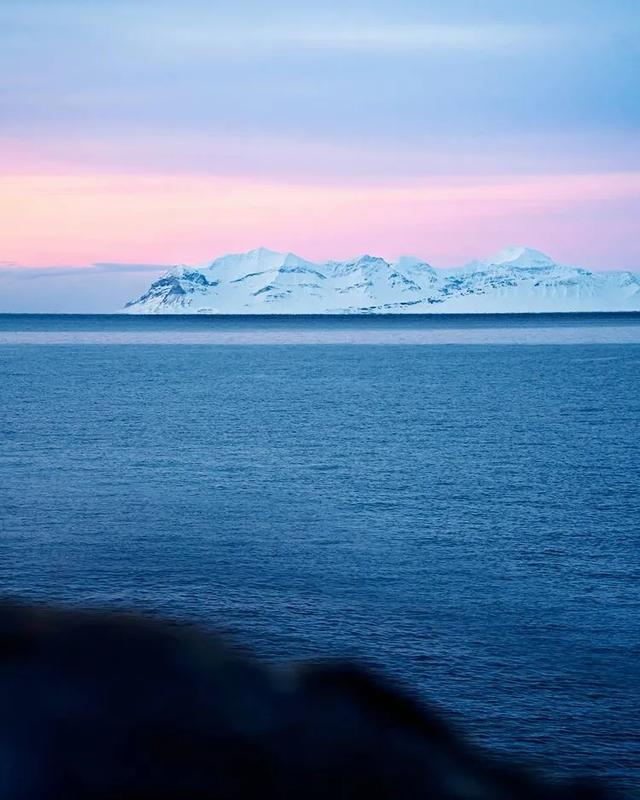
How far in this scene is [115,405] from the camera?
75.2 metres

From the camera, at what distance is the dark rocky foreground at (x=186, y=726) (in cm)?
212

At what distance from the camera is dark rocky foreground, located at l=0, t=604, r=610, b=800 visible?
2.12m

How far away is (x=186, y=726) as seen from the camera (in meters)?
Result: 2.18

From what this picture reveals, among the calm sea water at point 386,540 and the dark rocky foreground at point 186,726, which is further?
the calm sea water at point 386,540

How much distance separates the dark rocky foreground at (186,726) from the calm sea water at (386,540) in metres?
14.5

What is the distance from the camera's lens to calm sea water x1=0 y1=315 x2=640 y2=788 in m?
19.4

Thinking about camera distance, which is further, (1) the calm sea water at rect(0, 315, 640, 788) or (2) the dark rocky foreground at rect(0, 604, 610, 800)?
(1) the calm sea water at rect(0, 315, 640, 788)

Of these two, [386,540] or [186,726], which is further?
[386,540]

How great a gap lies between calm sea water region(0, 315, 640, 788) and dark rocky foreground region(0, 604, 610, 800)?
14539 mm

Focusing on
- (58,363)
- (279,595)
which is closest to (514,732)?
(279,595)

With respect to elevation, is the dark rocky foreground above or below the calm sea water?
above

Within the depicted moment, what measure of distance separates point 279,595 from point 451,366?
101 metres

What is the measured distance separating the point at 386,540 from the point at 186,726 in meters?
28.0

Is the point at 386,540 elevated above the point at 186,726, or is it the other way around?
the point at 186,726
